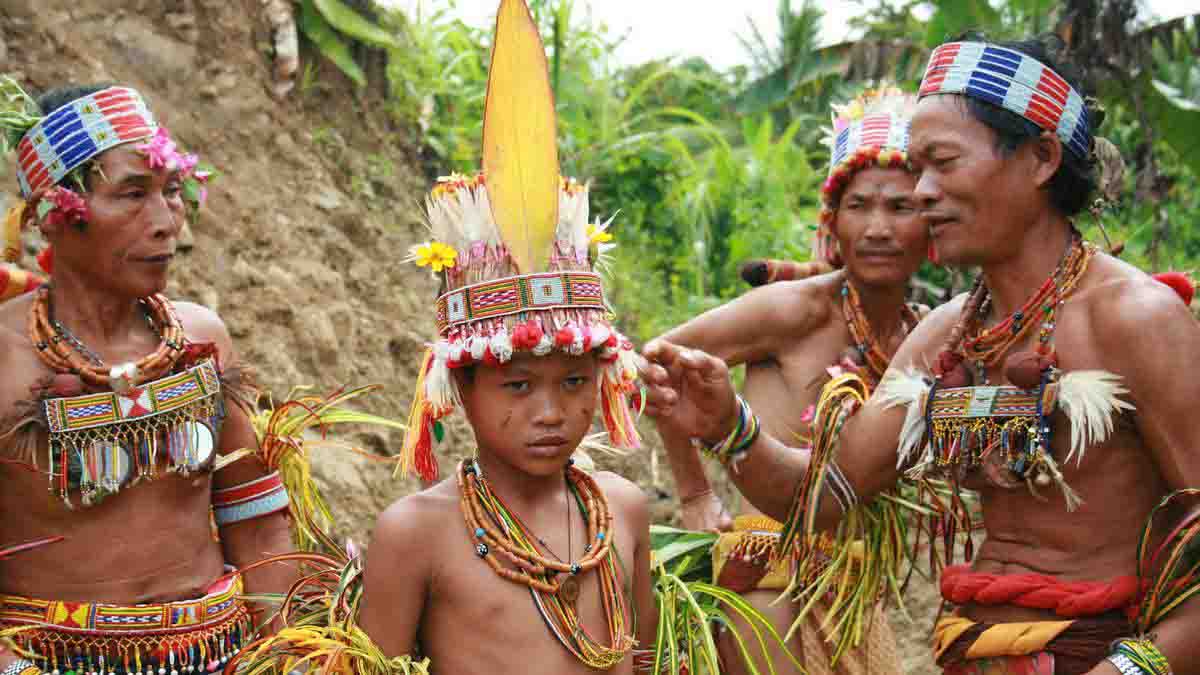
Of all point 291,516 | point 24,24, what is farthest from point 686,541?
point 24,24

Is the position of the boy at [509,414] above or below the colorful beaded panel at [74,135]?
below

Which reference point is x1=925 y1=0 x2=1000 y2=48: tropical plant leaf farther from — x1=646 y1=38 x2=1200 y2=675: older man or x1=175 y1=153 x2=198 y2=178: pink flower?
x1=175 y1=153 x2=198 y2=178: pink flower

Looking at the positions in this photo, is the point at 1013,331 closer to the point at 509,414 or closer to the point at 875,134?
the point at 509,414

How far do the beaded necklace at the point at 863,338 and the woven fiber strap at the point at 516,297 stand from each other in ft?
5.76

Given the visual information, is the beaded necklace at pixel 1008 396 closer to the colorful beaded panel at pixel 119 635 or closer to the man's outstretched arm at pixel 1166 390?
the man's outstretched arm at pixel 1166 390

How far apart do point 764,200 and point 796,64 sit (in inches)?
182

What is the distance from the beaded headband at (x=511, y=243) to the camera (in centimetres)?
300

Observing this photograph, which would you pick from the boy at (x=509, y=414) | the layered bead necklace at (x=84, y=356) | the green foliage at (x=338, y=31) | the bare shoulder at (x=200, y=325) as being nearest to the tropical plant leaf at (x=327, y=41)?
the green foliage at (x=338, y=31)

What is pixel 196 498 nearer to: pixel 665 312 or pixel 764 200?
pixel 665 312

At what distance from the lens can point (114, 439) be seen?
11.5 ft

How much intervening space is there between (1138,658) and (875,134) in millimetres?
2236

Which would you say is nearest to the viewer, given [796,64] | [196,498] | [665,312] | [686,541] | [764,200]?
[196,498]

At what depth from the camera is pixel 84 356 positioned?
359cm

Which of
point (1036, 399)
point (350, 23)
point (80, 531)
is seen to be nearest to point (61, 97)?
point (80, 531)
